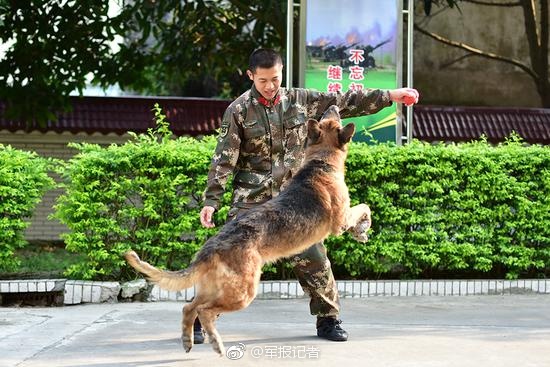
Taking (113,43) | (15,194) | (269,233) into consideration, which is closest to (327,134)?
(269,233)

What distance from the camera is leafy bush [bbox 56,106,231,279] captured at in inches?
326

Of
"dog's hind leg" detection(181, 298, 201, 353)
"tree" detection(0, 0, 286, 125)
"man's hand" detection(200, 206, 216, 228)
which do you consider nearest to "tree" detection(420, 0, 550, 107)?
"tree" detection(0, 0, 286, 125)

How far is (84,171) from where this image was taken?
8266 millimetres

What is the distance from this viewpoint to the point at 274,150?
6.27 metres

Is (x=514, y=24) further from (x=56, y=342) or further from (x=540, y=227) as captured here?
(x=56, y=342)

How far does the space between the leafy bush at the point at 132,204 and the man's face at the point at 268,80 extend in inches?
97.6

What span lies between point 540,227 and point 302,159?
3.92 meters

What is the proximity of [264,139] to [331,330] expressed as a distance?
1510mm

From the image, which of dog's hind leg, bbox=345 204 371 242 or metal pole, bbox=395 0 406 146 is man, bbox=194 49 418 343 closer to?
dog's hind leg, bbox=345 204 371 242

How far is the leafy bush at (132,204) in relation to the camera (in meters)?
8.28

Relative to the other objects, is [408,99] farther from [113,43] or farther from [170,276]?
[113,43]

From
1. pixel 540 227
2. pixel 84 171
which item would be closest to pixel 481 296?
pixel 540 227

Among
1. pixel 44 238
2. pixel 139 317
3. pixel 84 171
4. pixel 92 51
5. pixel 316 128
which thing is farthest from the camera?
pixel 92 51

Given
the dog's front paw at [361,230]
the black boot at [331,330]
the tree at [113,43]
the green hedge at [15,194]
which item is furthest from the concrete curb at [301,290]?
the tree at [113,43]
